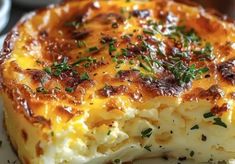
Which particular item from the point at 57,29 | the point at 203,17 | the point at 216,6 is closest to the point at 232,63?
the point at 203,17

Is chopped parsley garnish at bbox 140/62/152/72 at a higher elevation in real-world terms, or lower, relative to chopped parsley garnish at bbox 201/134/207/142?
higher

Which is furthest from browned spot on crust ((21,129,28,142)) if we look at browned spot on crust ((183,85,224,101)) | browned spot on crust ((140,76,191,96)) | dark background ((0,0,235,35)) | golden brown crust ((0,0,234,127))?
dark background ((0,0,235,35))

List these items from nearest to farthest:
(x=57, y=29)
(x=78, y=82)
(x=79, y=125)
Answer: (x=79, y=125) < (x=78, y=82) < (x=57, y=29)

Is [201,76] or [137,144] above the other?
[201,76]

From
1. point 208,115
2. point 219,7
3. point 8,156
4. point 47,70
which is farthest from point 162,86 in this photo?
point 219,7

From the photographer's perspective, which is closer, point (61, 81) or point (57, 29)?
point (61, 81)

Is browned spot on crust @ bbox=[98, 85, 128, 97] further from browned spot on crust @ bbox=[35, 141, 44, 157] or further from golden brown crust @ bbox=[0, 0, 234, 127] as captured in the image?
browned spot on crust @ bbox=[35, 141, 44, 157]

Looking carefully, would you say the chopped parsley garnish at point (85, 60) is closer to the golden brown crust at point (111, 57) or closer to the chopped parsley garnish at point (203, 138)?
the golden brown crust at point (111, 57)

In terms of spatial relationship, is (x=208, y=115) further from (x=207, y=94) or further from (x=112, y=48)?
(x=112, y=48)

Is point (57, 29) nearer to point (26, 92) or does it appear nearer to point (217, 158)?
point (26, 92)
